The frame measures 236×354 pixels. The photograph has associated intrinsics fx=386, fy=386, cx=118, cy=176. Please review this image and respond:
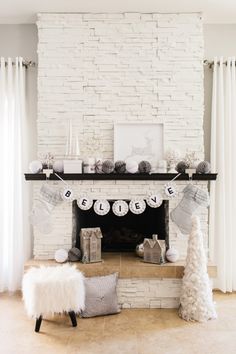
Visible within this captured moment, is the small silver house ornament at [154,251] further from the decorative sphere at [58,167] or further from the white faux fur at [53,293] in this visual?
the decorative sphere at [58,167]

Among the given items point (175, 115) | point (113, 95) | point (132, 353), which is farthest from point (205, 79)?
point (132, 353)

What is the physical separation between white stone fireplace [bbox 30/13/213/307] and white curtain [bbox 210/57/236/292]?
24 cm

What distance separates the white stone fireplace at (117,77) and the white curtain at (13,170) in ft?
0.89

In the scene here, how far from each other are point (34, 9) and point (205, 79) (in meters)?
1.83

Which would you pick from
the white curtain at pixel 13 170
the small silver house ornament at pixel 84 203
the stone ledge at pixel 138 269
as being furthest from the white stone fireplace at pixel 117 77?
the stone ledge at pixel 138 269

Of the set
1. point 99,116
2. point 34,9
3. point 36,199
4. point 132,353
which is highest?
point 34,9

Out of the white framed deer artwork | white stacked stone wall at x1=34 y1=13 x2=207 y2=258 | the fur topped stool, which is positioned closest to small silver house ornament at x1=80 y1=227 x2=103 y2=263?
the fur topped stool

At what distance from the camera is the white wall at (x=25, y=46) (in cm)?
398

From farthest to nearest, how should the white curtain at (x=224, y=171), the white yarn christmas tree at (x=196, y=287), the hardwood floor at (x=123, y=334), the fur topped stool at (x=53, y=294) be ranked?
1. the white curtain at (x=224, y=171)
2. the white yarn christmas tree at (x=196, y=287)
3. the fur topped stool at (x=53, y=294)
4. the hardwood floor at (x=123, y=334)

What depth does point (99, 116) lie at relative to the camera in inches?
148

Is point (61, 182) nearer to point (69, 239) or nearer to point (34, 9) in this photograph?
point (69, 239)

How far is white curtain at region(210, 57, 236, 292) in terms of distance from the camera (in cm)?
387

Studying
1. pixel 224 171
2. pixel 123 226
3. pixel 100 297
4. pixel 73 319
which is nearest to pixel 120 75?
pixel 224 171

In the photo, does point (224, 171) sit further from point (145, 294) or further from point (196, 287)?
point (145, 294)
